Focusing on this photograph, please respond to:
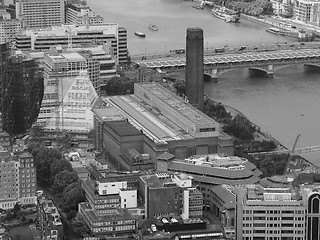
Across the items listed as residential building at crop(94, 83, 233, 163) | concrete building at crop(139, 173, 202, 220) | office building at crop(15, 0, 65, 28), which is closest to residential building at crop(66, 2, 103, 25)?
office building at crop(15, 0, 65, 28)

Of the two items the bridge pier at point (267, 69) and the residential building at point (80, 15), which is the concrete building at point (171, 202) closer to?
the bridge pier at point (267, 69)

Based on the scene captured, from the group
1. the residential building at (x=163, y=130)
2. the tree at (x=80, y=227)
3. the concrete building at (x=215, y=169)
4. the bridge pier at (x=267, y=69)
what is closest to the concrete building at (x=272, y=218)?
the tree at (x=80, y=227)

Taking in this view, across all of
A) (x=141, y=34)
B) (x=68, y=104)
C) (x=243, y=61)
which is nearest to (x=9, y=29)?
(x=141, y=34)

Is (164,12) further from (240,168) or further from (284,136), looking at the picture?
(240,168)

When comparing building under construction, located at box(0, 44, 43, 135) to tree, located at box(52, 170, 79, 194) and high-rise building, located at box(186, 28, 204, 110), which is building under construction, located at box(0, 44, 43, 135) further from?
tree, located at box(52, 170, 79, 194)

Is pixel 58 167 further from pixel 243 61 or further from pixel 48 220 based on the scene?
pixel 243 61

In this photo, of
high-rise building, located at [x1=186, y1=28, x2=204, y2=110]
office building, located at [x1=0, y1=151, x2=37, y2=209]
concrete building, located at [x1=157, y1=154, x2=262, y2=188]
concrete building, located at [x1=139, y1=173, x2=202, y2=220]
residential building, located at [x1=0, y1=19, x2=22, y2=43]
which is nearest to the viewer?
concrete building, located at [x1=139, y1=173, x2=202, y2=220]
